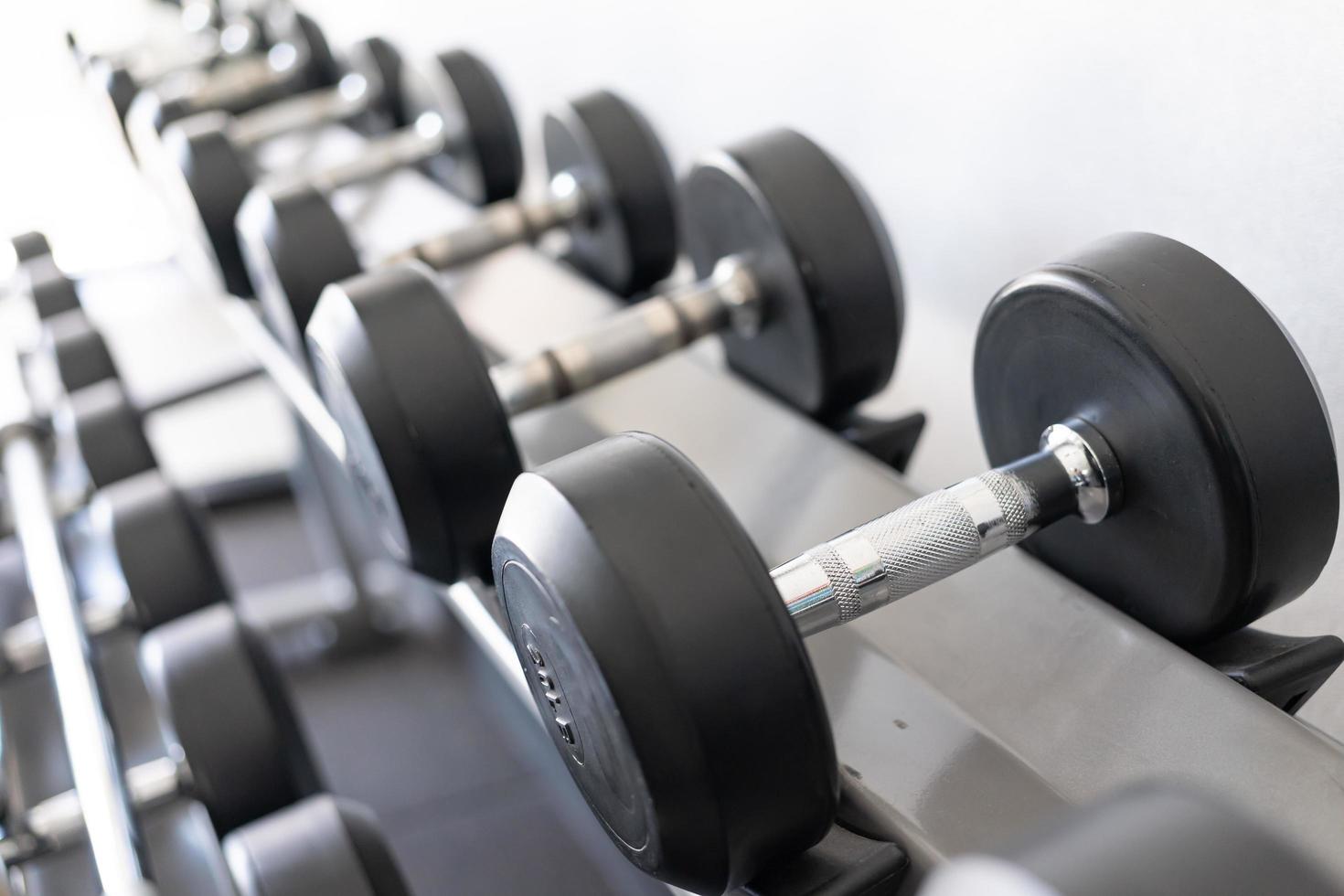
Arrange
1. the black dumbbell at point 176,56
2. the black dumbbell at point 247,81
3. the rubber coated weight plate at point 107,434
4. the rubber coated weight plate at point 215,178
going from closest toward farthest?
1. the rubber coated weight plate at point 107,434
2. the rubber coated weight plate at point 215,178
3. the black dumbbell at point 247,81
4. the black dumbbell at point 176,56

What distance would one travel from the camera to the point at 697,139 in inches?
40.5

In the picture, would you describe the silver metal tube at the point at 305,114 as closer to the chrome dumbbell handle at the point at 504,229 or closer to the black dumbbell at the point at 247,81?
the black dumbbell at the point at 247,81

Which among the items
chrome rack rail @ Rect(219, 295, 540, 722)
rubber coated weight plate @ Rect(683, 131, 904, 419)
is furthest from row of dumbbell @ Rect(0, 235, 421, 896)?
rubber coated weight plate @ Rect(683, 131, 904, 419)

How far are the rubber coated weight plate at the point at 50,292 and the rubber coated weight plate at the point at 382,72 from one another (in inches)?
15.4

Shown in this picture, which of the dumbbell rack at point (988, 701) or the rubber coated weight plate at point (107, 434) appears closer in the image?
the dumbbell rack at point (988, 701)

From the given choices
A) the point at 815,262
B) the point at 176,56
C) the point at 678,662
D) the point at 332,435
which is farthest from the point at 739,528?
the point at 176,56

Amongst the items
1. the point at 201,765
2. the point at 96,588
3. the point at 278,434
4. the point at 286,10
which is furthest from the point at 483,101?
the point at 278,434

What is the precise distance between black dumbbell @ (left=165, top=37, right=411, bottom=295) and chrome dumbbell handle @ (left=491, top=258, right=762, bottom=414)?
46 cm

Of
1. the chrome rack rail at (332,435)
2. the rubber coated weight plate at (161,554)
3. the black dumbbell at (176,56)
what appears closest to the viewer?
the chrome rack rail at (332,435)

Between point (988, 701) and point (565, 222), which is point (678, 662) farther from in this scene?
point (565, 222)

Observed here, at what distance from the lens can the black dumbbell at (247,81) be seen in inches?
50.0

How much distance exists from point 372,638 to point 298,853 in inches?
43.4

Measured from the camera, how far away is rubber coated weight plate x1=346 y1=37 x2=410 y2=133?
1312mm

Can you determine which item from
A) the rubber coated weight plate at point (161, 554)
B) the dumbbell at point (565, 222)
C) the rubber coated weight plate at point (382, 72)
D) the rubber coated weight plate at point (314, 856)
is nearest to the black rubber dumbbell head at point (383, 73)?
the rubber coated weight plate at point (382, 72)
